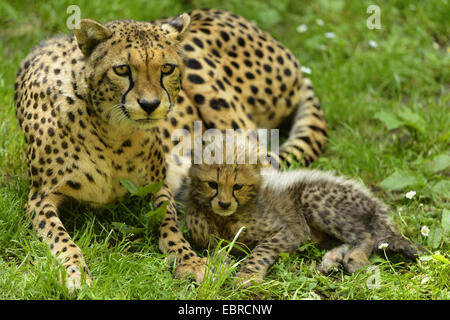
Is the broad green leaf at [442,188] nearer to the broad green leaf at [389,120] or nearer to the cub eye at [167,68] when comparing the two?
the broad green leaf at [389,120]

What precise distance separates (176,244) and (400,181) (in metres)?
1.80

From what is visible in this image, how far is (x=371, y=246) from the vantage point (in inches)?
166

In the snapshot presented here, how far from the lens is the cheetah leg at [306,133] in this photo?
17.8 ft

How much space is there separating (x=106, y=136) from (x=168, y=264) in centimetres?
88

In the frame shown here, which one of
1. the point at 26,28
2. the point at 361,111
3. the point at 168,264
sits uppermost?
the point at 26,28

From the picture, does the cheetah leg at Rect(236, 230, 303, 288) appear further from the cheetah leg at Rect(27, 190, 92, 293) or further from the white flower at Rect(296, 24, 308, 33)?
the white flower at Rect(296, 24, 308, 33)

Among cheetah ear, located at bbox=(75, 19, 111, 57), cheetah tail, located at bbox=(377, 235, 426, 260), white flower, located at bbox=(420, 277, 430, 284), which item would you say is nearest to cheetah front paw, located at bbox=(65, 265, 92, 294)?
cheetah ear, located at bbox=(75, 19, 111, 57)

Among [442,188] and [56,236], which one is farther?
[442,188]

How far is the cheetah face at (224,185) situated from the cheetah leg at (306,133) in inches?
45.5

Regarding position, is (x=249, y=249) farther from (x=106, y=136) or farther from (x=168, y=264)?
(x=106, y=136)

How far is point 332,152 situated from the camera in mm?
5695

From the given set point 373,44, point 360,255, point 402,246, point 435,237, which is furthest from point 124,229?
point 373,44

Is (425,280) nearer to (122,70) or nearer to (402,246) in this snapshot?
(402,246)

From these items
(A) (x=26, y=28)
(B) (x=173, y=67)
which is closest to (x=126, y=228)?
(B) (x=173, y=67)
